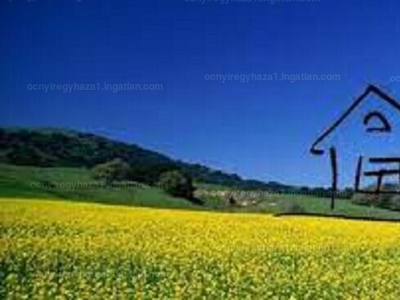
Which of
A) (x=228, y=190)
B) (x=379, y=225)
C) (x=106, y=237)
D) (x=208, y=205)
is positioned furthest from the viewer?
(x=228, y=190)

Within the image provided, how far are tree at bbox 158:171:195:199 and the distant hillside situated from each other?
2.12ft

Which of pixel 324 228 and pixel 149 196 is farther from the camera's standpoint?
pixel 149 196

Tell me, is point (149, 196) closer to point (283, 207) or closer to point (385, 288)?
point (283, 207)

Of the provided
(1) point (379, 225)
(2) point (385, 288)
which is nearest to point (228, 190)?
(1) point (379, 225)

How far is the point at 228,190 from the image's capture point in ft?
125

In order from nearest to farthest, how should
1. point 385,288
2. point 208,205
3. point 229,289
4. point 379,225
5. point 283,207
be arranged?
point 229,289 < point 385,288 < point 379,225 < point 283,207 < point 208,205

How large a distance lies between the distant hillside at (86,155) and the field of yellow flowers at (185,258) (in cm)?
1500

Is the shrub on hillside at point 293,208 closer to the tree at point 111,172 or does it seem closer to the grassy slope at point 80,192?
the grassy slope at point 80,192

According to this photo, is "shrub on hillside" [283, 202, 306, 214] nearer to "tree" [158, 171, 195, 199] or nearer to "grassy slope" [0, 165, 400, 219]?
"grassy slope" [0, 165, 400, 219]

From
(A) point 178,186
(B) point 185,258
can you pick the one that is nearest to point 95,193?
(A) point 178,186

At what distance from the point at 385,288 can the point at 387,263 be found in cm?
360

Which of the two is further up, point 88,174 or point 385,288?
point 88,174

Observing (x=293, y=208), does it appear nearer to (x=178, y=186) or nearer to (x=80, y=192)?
(x=178, y=186)

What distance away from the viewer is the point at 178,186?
37.1 metres
